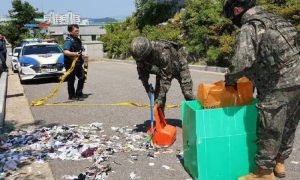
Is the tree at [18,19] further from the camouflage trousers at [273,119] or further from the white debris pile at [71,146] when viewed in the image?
the camouflage trousers at [273,119]

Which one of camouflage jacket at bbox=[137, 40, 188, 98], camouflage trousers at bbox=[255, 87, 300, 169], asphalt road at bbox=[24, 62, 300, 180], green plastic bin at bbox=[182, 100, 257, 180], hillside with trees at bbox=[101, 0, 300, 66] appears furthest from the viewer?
hillside with trees at bbox=[101, 0, 300, 66]

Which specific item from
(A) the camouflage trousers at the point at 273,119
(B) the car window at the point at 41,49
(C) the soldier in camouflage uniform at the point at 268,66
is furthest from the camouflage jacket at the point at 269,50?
(B) the car window at the point at 41,49

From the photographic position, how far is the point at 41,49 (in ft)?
56.6

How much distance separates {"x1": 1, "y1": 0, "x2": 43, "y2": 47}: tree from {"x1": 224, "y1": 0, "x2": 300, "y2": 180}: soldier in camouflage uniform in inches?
2279

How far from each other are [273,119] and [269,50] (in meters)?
0.64

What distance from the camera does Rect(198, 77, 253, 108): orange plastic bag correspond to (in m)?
4.24

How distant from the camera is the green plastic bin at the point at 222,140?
4.14 metres

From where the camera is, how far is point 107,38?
115ft

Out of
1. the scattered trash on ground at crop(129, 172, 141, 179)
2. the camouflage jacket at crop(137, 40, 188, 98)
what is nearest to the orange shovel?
the camouflage jacket at crop(137, 40, 188, 98)

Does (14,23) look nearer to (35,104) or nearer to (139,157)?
(35,104)

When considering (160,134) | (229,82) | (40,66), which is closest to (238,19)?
(229,82)

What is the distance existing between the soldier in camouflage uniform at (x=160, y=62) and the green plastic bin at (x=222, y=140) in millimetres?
1592

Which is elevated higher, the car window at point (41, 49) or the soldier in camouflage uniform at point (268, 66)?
the soldier in camouflage uniform at point (268, 66)

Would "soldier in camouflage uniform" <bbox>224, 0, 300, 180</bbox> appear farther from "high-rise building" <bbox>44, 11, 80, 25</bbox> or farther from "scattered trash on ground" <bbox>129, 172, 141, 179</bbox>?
"high-rise building" <bbox>44, 11, 80, 25</bbox>
